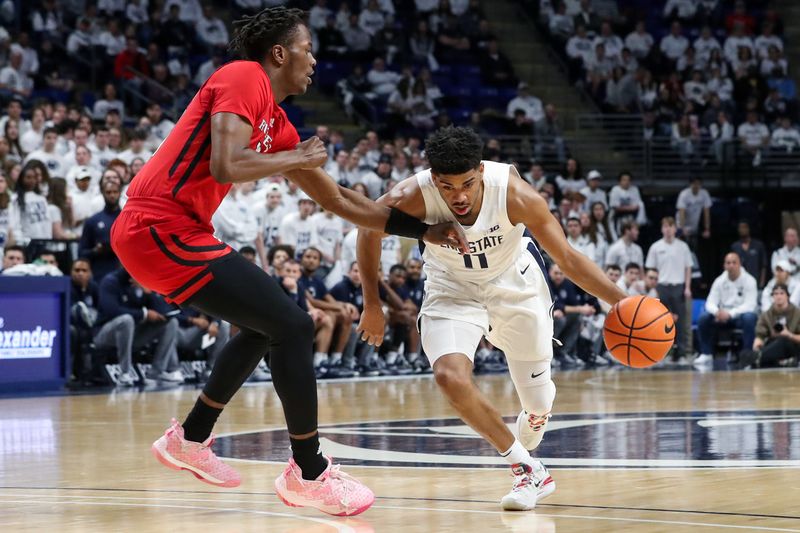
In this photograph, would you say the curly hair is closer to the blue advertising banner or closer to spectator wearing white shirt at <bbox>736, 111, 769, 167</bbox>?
the blue advertising banner

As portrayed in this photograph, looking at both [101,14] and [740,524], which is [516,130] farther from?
[740,524]

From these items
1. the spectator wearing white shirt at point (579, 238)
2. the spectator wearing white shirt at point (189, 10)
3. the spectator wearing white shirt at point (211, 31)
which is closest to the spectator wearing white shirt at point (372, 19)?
the spectator wearing white shirt at point (211, 31)

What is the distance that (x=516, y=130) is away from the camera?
21.8 meters

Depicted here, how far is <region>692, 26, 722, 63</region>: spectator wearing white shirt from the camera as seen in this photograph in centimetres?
2408

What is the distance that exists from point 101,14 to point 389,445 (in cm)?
1382

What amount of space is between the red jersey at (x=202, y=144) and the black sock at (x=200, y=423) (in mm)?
831

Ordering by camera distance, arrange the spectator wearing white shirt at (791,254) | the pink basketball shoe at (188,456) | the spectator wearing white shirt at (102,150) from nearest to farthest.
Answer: the pink basketball shoe at (188,456) → the spectator wearing white shirt at (102,150) → the spectator wearing white shirt at (791,254)

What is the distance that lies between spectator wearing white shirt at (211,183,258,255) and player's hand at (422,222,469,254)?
8570 millimetres

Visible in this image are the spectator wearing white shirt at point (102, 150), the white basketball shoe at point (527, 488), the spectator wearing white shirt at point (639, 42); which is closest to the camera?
the white basketball shoe at point (527, 488)

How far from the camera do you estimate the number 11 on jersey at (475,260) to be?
19.4 feet

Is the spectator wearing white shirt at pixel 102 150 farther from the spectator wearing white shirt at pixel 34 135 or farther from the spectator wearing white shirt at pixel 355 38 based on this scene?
the spectator wearing white shirt at pixel 355 38

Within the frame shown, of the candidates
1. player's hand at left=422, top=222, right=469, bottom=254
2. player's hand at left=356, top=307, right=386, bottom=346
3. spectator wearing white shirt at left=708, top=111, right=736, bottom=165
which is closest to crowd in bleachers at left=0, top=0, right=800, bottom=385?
spectator wearing white shirt at left=708, top=111, right=736, bottom=165

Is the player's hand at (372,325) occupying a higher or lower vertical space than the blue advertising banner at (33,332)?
higher

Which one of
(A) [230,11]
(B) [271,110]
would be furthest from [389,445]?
(A) [230,11]
